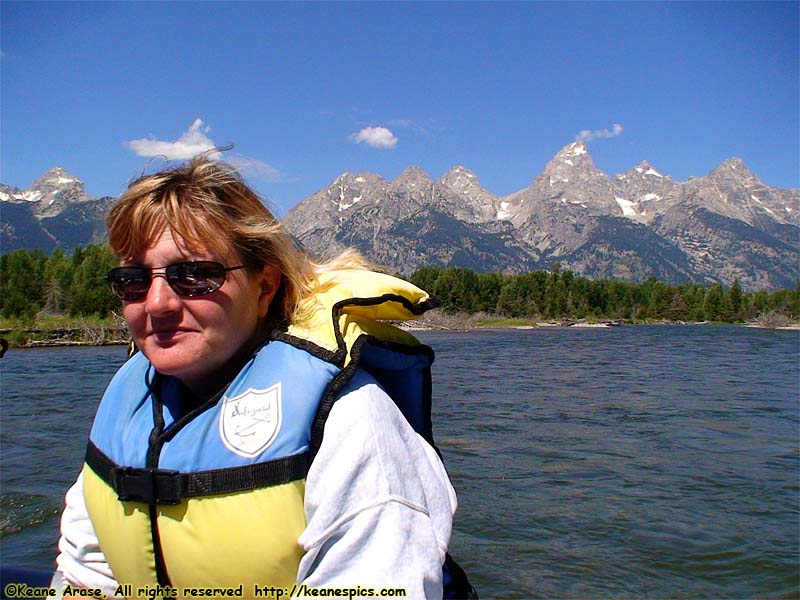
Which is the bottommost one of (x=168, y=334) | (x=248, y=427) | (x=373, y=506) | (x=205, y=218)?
(x=373, y=506)

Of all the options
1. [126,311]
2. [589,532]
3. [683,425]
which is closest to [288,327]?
[126,311]

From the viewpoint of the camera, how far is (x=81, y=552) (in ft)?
8.03

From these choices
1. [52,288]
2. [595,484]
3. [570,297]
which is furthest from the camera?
[570,297]

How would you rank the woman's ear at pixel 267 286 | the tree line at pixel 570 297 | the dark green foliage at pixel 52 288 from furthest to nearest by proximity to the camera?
the tree line at pixel 570 297, the dark green foliage at pixel 52 288, the woman's ear at pixel 267 286

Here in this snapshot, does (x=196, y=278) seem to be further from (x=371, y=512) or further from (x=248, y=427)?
(x=371, y=512)

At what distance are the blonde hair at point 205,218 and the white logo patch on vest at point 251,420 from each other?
0.33 meters

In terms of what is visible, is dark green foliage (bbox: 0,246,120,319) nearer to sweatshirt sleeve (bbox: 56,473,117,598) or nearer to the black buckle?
sweatshirt sleeve (bbox: 56,473,117,598)

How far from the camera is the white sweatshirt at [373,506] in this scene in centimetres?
166

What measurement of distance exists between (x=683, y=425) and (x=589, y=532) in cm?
772

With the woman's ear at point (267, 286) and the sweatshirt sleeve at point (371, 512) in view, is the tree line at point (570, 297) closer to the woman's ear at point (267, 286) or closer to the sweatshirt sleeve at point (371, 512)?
the woman's ear at point (267, 286)

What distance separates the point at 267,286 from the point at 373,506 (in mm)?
909

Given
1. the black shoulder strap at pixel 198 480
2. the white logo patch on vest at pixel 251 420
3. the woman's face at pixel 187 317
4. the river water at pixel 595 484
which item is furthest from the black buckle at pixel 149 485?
the river water at pixel 595 484

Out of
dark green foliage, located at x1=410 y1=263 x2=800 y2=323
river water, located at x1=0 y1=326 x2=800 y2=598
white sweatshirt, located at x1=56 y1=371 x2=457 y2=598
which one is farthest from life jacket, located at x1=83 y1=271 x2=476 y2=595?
dark green foliage, located at x1=410 y1=263 x2=800 y2=323

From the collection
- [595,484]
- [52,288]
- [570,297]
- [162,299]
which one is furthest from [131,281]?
[570,297]
